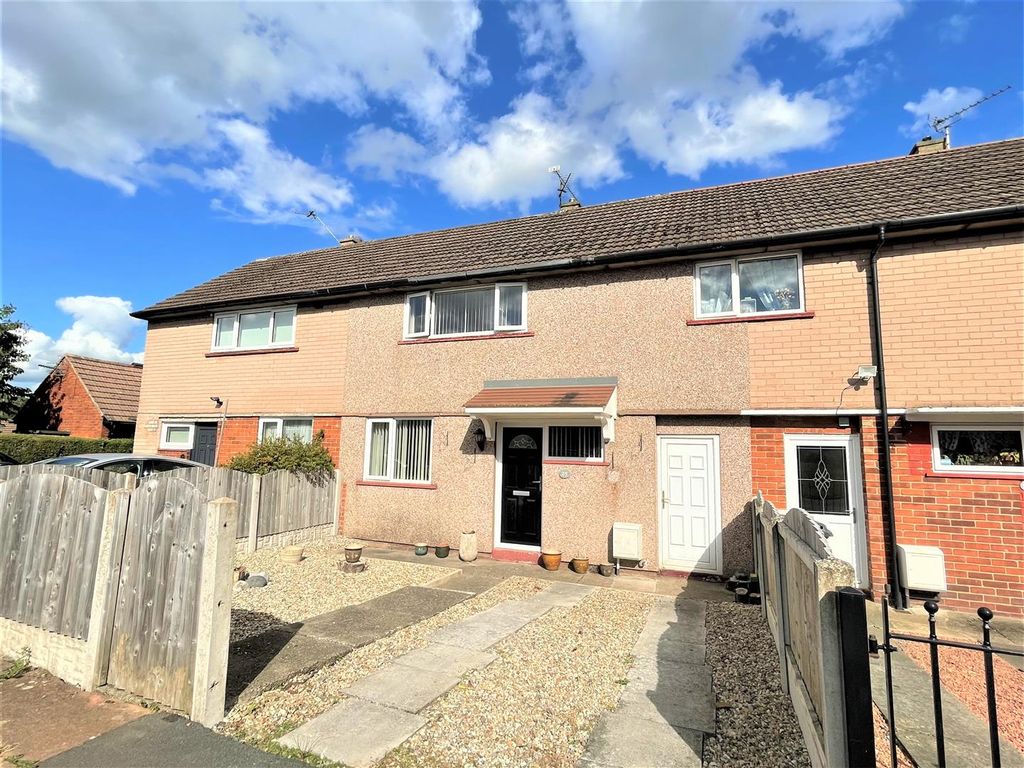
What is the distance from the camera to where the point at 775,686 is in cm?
425

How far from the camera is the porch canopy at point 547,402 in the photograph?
8125 mm

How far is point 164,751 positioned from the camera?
323cm

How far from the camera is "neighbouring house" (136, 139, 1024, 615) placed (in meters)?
6.95

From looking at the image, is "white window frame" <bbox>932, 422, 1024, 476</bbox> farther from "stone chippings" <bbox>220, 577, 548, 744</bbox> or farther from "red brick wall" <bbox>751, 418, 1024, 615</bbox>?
"stone chippings" <bbox>220, 577, 548, 744</bbox>

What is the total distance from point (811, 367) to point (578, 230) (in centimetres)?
545

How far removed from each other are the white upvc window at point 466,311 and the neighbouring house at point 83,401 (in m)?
16.3

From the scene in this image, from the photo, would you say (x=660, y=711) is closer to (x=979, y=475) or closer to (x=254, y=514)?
(x=979, y=475)

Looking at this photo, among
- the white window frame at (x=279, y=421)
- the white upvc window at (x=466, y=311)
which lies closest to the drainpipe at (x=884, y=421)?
the white upvc window at (x=466, y=311)

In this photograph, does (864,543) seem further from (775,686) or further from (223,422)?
(223,422)

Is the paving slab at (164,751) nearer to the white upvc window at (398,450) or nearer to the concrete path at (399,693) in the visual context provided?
the concrete path at (399,693)

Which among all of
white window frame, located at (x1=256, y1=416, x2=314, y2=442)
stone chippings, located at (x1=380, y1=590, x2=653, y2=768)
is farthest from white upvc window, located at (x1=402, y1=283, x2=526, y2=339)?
stone chippings, located at (x1=380, y1=590, x2=653, y2=768)

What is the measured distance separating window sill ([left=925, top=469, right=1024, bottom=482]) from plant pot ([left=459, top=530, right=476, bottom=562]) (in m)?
6.89

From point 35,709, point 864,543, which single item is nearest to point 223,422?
point 35,709

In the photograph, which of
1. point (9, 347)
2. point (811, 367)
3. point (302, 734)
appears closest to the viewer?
point (302, 734)
